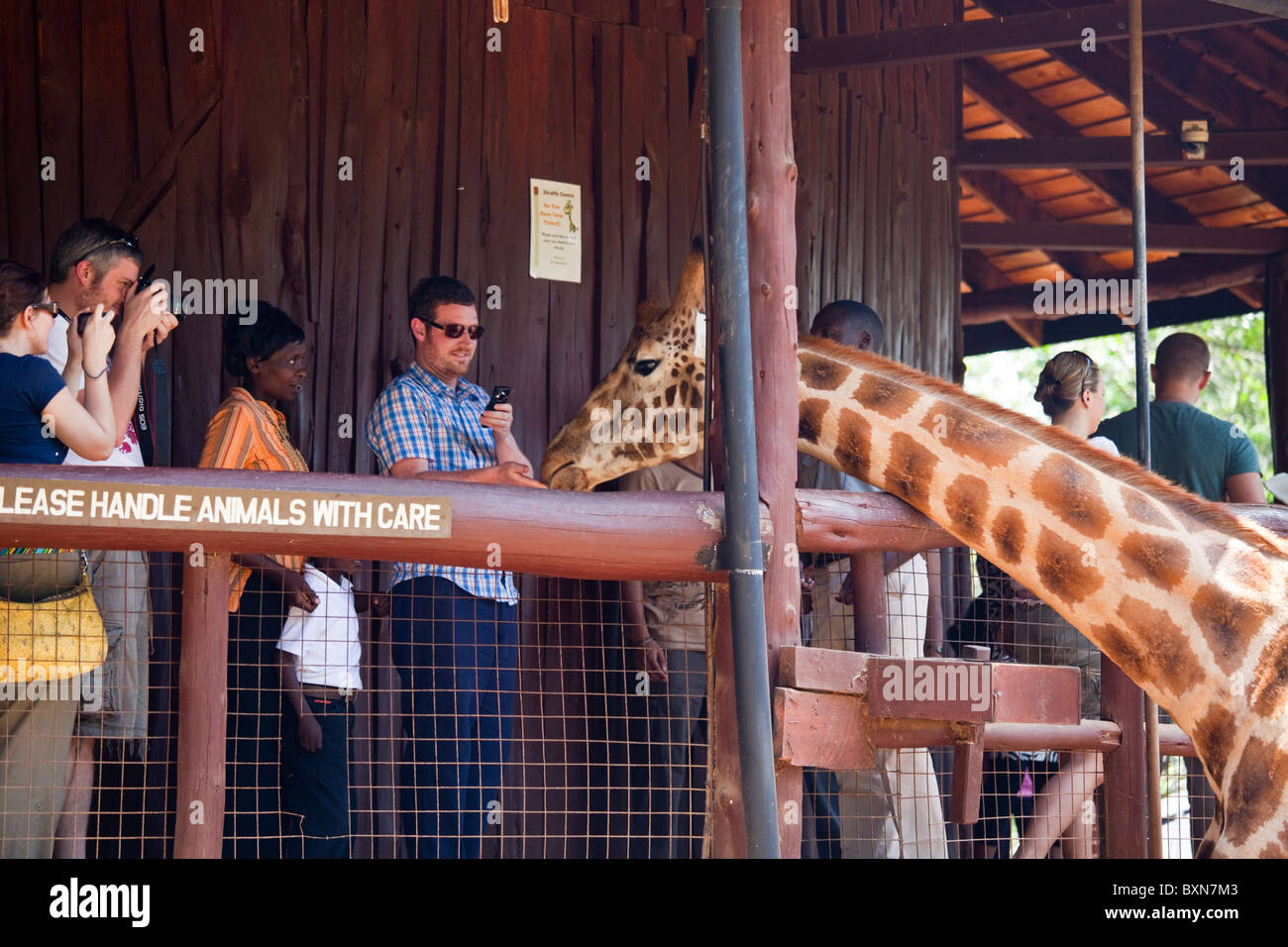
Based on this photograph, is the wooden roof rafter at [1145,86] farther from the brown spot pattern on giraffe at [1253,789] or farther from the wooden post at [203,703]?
the wooden post at [203,703]

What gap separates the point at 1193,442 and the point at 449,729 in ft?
10.4

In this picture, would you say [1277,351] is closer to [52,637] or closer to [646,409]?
[646,409]

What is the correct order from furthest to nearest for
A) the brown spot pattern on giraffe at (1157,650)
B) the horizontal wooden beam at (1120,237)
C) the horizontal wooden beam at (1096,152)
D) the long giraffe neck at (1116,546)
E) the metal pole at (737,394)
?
1. the horizontal wooden beam at (1120,237)
2. the horizontal wooden beam at (1096,152)
3. the brown spot pattern on giraffe at (1157,650)
4. the long giraffe neck at (1116,546)
5. the metal pole at (737,394)

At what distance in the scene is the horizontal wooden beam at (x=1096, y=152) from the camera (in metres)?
7.62

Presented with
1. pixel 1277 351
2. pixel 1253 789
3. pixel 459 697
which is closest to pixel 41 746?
pixel 459 697

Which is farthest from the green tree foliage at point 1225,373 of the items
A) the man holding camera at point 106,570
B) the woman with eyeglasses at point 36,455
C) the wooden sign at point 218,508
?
the woman with eyeglasses at point 36,455

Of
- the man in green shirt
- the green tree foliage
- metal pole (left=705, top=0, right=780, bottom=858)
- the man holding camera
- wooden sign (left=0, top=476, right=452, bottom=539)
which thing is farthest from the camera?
the green tree foliage

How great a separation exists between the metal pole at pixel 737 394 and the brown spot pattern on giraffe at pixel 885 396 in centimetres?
85

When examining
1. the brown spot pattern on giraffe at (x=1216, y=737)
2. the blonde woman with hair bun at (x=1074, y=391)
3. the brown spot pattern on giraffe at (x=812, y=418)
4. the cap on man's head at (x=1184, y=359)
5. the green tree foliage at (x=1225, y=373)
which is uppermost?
the green tree foliage at (x=1225, y=373)

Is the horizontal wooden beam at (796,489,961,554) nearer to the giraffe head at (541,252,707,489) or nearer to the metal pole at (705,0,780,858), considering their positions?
the metal pole at (705,0,780,858)

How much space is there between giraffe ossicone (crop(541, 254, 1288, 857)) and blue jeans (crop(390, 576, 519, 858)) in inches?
49.2

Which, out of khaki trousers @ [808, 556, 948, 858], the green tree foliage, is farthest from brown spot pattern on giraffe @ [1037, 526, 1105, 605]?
the green tree foliage

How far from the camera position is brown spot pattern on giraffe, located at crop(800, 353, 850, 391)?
14.6 ft

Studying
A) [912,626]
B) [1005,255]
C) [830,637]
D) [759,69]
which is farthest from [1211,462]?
[1005,255]
